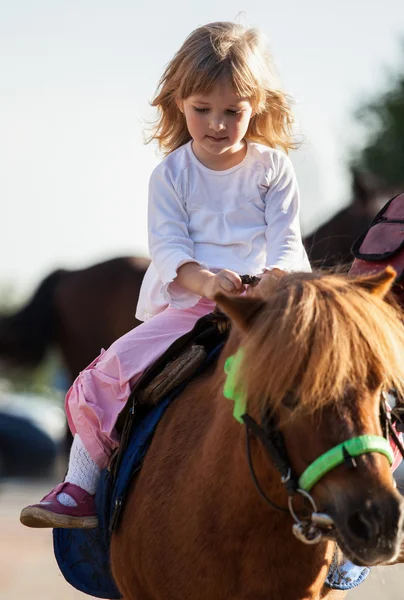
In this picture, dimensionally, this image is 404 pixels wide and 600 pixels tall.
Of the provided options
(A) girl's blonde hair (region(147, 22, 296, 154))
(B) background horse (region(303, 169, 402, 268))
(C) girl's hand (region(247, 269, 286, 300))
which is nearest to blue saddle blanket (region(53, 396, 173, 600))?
(C) girl's hand (region(247, 269, 286, 300))

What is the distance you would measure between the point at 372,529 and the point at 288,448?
1.11 ft

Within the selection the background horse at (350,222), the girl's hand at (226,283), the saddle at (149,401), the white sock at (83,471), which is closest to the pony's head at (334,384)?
the girl's hand at (226,283)

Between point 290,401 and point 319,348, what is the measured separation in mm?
163

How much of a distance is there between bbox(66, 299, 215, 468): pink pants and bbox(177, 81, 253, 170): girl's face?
1.91 ft

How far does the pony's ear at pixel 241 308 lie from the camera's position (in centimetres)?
288

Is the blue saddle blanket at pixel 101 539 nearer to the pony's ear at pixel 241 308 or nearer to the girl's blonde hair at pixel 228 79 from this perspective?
the pony's ear at pixel 241 308

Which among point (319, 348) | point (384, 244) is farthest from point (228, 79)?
point (319, 348)

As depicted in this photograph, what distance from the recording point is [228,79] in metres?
3.78

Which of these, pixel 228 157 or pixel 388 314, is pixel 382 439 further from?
pixel 228 157

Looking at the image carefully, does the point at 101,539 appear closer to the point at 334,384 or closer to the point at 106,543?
the point at 106,543

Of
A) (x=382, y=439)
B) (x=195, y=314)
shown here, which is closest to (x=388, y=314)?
(x=382, y=439)

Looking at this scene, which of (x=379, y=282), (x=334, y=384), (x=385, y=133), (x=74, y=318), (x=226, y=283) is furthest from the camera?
(x=385, y=133)

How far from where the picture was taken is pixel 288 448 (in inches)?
111

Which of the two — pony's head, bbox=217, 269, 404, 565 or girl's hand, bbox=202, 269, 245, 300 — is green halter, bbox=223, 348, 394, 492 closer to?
pony's head, bbox=217, 269, 404, 565
